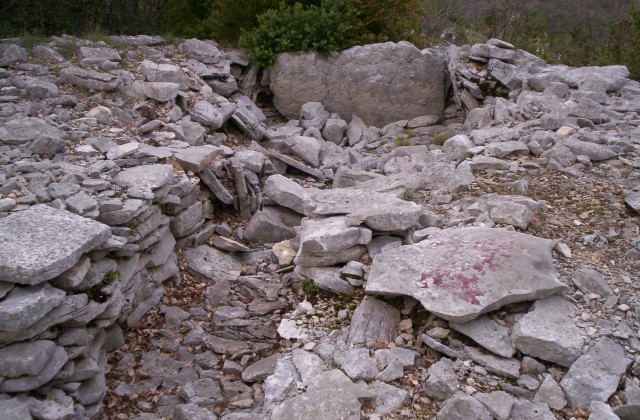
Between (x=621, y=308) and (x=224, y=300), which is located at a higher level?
(x=621, y=308)

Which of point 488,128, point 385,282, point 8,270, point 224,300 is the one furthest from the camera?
point 488,128

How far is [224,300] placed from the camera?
17.3 feet

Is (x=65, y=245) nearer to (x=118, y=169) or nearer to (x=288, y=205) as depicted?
(x=118, y=169)

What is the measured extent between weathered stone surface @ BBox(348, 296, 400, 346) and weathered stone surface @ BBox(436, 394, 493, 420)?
804 millimetres

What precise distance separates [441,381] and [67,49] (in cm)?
737

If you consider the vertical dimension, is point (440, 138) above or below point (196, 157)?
below

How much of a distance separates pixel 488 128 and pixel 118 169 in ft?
15.9

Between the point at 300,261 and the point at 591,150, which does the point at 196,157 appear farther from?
the point at 591,150

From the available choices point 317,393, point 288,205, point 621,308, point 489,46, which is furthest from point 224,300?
point 489,46

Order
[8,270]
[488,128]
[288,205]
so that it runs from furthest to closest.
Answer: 1. [488,128]
2. [288,205]
3. [8,270]

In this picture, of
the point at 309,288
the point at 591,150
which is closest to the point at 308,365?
the point at 309,288

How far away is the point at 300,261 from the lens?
505 centimetres

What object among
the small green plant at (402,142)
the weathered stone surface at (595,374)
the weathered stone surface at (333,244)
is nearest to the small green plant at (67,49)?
the small green plant at (402,142)

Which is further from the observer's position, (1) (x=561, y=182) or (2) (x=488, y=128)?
(2) (x=488, y=128)
